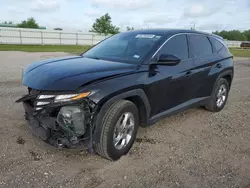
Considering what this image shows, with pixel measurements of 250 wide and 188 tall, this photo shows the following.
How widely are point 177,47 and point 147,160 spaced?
78.8 inches

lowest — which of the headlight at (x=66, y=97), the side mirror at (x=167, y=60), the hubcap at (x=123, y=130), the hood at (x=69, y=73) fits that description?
the hubcap at (x=123, y=130)

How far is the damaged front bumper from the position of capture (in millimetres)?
2947

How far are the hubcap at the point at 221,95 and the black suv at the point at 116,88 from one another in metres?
0.85

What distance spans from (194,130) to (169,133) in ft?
1.79

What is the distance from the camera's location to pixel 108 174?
3.07m

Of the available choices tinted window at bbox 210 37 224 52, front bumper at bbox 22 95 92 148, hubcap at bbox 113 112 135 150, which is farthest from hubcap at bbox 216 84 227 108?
front bumper at bbox 22 95 92 148

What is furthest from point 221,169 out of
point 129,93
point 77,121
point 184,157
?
point 77,121

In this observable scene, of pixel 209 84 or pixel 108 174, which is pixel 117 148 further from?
pixel 209 84

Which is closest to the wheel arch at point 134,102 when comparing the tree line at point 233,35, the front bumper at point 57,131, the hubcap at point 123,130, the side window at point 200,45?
the front bumper at point 57,131

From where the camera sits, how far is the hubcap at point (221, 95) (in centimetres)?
571

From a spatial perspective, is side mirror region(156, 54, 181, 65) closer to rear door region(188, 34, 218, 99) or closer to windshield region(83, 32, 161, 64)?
windshield region(83, 32, 161, 64)

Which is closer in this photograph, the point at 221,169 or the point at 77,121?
the point at 77,121

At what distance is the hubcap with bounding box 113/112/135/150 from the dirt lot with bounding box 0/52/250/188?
207 mm

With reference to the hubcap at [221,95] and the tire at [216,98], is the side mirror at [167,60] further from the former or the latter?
the hubcap at [221,95]
